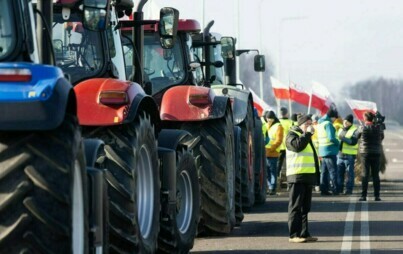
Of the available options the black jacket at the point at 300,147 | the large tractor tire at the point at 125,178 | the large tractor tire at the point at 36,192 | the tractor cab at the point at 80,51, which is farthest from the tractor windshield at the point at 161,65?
the large tractor tire at the point at 36,192

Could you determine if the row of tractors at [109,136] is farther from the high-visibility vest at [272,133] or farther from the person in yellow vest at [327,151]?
the person in yellow vest at [327,151]

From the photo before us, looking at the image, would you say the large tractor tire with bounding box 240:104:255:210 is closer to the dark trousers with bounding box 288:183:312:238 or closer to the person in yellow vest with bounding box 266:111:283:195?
the dark trousers with bounding box 288:183:312:238

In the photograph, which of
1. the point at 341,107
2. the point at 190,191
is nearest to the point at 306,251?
the point at 190,191

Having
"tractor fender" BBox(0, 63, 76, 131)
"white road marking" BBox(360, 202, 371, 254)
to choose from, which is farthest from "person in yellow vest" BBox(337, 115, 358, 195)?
"tractor fender" BBox(0, 63, 76, 131)

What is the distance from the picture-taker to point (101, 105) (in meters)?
11.1

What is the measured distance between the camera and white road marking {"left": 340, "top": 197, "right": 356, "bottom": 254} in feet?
51.7

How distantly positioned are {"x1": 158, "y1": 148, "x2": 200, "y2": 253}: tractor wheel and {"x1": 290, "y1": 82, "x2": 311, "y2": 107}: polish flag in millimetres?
26804

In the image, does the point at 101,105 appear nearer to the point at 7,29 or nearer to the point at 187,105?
the point at 7,29

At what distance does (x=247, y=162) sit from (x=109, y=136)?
860 centimetres

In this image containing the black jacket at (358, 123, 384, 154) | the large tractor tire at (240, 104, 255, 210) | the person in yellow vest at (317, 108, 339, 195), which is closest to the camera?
the large tractor tire at (240, 104, 255, 210)

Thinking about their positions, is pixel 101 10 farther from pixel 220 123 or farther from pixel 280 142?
pixel 280 142

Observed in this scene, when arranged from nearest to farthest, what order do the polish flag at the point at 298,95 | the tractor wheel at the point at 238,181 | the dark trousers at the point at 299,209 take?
the dark trousers at the point at 299,209 < the tractor wheel at the point at 238,181 < the polish flag at the point at 298,95

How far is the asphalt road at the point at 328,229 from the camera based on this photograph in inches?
618

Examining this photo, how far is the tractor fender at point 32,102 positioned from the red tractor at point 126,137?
5.25 ft
